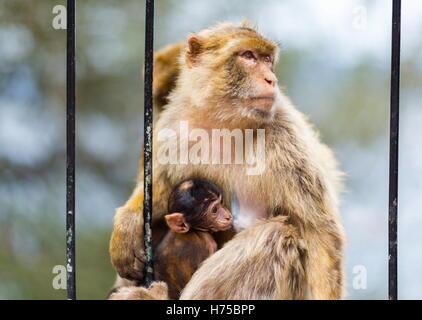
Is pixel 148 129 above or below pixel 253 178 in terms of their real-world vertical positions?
above

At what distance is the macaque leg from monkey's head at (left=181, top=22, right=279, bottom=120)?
0.54 meters

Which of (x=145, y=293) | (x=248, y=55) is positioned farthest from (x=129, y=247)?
(x=248, y=55)

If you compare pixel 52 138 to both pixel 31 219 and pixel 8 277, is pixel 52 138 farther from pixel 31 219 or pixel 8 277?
pixel 8 277

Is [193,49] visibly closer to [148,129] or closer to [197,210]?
[148,129]

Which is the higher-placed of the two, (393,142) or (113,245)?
(393,142)

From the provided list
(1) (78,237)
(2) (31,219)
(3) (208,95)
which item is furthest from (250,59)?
(2) (31,219)

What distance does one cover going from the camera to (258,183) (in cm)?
266

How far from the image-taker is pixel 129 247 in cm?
267

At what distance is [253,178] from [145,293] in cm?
61

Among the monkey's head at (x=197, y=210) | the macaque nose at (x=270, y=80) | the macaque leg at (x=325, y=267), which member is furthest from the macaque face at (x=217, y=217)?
the macaque nose at (x=270, y=80)

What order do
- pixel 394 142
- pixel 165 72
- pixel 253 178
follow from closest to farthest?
1. pixel 394 142
2. pixel 253 178
3. pixel 165 72

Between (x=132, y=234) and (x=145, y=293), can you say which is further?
(x=132, y=234)

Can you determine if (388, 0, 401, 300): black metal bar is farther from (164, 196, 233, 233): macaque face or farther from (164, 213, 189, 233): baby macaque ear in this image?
(164, 213, 189, 233): baby macaque ear

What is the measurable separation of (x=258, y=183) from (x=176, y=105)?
482 millimetres
